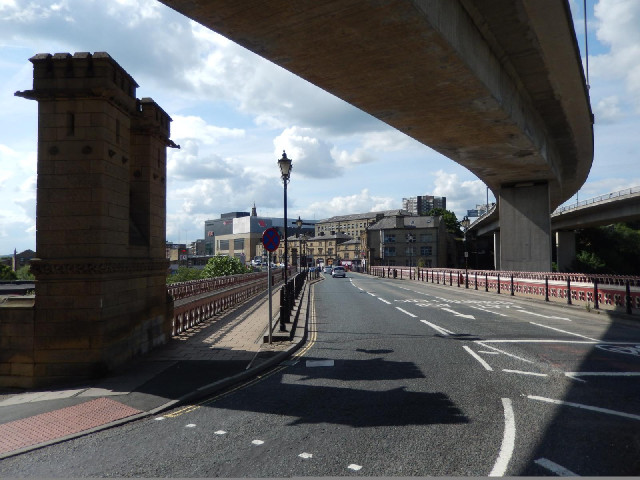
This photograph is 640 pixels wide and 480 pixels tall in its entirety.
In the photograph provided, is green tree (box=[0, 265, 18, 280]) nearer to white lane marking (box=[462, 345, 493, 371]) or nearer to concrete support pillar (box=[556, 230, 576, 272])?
white lane marking (box=[462, 345, 493, 371])

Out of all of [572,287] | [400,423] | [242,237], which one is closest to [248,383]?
[400,423]

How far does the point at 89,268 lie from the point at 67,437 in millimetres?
3644

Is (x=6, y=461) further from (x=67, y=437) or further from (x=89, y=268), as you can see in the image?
(x=89, y=268)

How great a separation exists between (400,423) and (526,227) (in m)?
31.0

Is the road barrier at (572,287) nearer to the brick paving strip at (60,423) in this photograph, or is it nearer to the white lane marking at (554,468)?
the white lane marking at (554,468)

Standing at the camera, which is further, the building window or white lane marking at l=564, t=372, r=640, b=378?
the building window

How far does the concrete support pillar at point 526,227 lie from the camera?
32.3 meters

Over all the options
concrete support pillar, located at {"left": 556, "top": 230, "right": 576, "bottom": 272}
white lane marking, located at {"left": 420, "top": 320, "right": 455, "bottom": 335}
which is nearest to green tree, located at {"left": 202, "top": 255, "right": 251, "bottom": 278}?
white lane marking, located at {"left": 420, "top": 320, "right": 455, "bottom": 335}

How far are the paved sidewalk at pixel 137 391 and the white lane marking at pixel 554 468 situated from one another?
16.5ft

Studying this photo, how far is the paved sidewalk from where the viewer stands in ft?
19.5

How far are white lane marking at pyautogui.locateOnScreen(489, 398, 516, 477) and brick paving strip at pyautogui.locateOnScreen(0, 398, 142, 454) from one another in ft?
15.9

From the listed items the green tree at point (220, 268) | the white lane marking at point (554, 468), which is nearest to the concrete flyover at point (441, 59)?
the white lane marking at point (554, 468)

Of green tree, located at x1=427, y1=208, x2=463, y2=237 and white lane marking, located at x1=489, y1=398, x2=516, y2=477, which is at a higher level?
green tree, located at x1=427, y1=208, x2=463, y2=237

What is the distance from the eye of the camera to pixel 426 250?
11025cm
